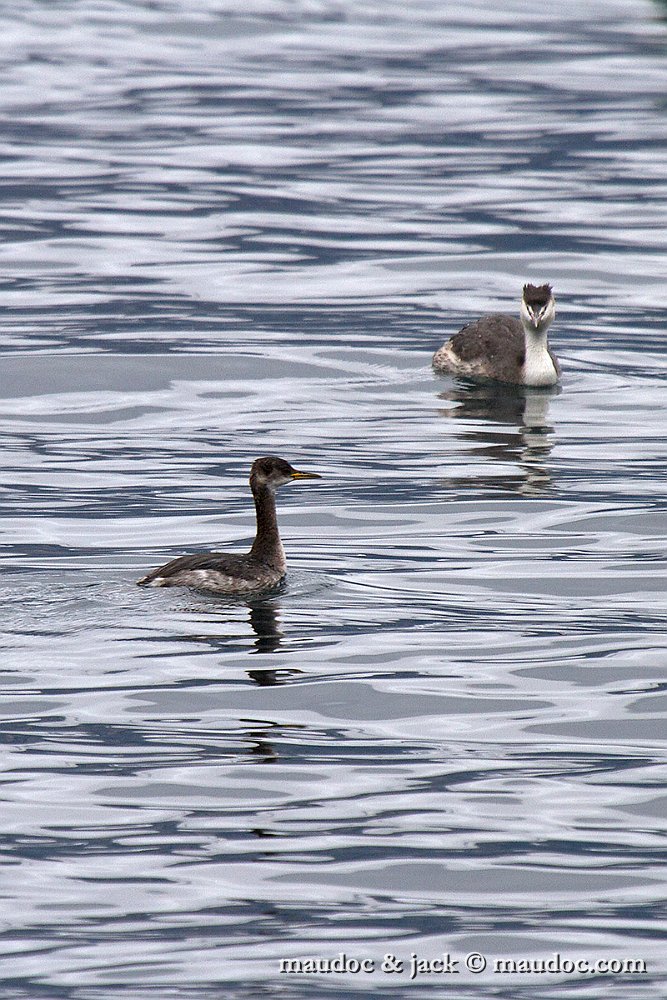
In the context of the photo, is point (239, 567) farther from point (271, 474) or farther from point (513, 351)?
point (513, 351)

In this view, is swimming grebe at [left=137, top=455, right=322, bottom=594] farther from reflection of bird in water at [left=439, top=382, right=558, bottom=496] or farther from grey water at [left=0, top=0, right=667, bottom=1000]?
reflection of bird in water at [left=439, top=382, right=558, bottom=496]

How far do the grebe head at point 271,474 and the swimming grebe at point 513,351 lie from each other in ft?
24.8

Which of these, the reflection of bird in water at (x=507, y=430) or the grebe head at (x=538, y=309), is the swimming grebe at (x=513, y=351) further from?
the reflection of bird in water at (x=507, y=430)

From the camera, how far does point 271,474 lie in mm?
13734

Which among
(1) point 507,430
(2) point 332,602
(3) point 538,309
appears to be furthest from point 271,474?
(3) point 538,309

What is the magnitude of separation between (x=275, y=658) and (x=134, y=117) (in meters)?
33.1

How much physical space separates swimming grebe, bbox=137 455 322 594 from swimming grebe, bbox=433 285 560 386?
768cm

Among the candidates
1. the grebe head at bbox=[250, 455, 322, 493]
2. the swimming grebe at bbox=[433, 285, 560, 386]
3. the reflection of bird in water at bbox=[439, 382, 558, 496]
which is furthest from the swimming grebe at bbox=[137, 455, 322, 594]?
the swimming grebe at bbox=[433, 285, 560, 386]

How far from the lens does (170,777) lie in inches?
385

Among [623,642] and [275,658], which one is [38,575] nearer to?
[275,658]

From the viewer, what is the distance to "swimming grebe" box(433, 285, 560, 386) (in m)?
20.9

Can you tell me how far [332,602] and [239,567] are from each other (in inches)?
26.1

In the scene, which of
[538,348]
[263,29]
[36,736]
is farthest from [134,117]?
[36,736]

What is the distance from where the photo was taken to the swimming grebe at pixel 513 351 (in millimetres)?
20859
